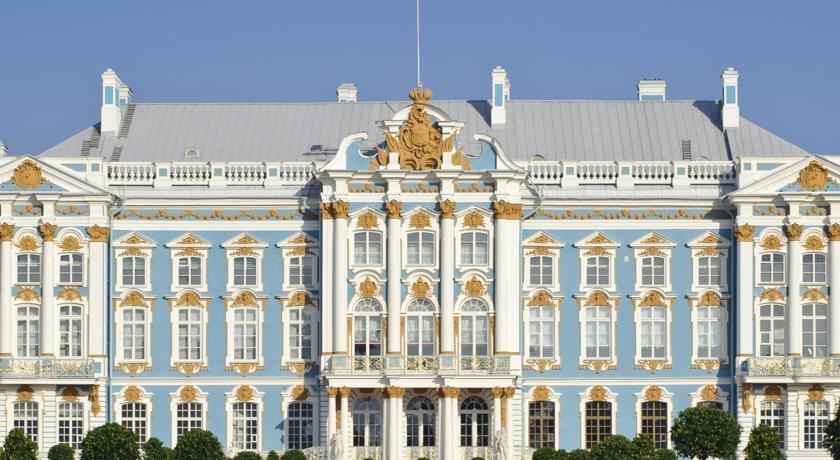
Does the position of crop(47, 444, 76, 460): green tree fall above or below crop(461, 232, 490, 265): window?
below

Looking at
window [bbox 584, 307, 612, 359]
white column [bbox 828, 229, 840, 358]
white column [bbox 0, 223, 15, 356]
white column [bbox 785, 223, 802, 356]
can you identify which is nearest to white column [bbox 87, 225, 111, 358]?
white column [bbox 0, 223, 15, 356]

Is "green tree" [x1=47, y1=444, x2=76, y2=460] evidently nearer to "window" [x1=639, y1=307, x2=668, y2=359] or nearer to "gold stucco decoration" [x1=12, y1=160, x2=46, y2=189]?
"gold stucco decoration" [x1=12, y1=160, x2=46, y2=189]

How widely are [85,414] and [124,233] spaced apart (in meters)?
7.42

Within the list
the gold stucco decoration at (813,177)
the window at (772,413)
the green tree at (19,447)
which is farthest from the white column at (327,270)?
the gold stucco decoration at (813,177)

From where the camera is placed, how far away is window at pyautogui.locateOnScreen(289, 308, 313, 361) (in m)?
93.6

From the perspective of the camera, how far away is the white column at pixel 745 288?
92.3 metres

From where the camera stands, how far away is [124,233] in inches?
3688

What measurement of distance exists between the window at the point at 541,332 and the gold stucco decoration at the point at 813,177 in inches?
441

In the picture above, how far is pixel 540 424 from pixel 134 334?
16649 millimetres

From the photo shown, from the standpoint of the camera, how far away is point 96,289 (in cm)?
9269

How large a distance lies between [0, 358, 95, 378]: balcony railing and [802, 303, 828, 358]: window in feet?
92.4

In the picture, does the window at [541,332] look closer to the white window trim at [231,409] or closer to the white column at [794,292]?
the white column at [794,292]

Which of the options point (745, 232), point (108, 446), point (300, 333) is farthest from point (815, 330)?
point (108, 446)

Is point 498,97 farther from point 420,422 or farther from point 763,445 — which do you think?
point 763,445
